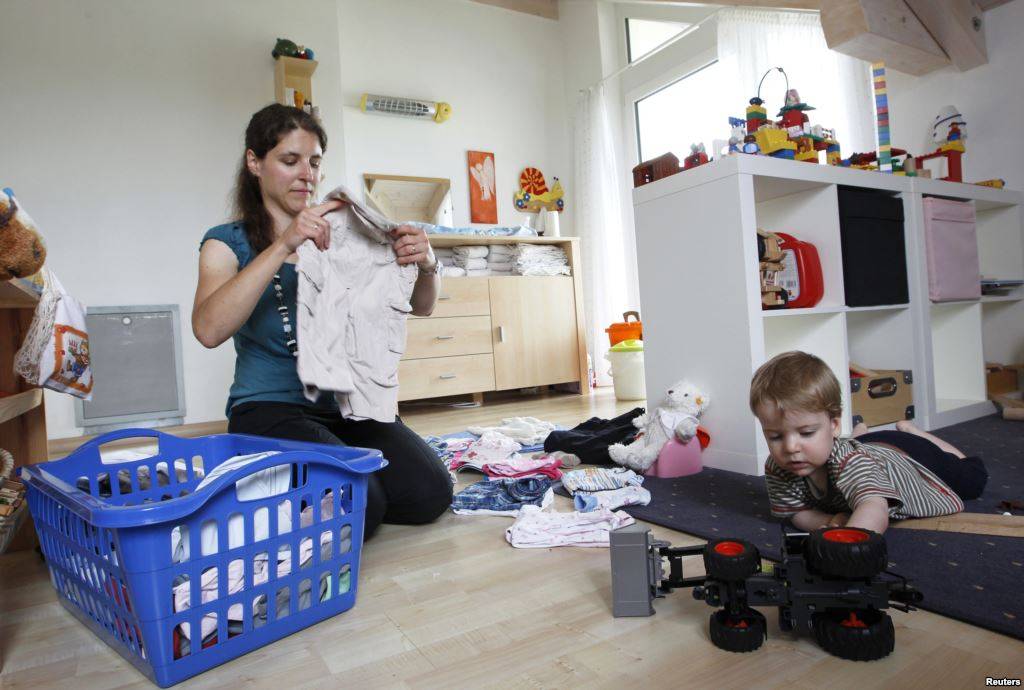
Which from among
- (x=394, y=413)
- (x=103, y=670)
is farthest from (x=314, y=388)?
(x=103, y=670)

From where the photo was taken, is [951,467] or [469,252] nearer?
[951,467]

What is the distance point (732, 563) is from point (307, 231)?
2.84 feet

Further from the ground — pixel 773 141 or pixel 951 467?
pixel 773 141

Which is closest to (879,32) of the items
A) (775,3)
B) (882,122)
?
(882,122)

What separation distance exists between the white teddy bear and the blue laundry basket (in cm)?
96

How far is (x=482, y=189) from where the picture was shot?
4734 millimetres

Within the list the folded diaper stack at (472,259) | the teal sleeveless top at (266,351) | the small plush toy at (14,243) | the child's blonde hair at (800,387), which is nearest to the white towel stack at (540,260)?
the folded diaper stack at (472,259)

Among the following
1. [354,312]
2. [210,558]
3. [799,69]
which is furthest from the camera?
[799,69]

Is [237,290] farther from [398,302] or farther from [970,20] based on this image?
[970,20]

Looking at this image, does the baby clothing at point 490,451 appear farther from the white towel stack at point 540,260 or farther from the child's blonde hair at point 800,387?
the white towel stack at point 540,260

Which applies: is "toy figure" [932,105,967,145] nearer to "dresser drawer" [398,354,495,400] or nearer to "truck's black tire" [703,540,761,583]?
"dresser drawer" [398,354,495,400]

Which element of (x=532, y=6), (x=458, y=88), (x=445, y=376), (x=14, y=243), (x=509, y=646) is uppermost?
(x=532, y=6)

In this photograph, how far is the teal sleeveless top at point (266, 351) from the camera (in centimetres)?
138

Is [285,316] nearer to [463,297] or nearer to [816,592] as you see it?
[816,592]
